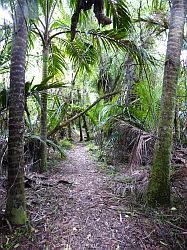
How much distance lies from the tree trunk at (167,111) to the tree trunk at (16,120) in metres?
1.73

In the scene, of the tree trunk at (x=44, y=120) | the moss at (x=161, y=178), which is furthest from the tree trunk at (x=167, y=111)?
the tree trunk at (x=44, y=120)

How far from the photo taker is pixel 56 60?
6.37 metres

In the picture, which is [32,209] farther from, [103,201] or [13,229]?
[103,201]

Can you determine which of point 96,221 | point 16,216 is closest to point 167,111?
point 96,221

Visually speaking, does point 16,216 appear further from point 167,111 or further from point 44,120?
point 44,120

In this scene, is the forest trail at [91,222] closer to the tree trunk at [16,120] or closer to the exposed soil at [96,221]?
the exposed soil at [96,221]

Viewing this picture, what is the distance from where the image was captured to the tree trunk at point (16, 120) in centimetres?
288

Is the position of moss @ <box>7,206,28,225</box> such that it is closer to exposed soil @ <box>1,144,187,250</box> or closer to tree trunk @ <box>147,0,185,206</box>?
exposed soil @ <box>1,144,187,250</box>

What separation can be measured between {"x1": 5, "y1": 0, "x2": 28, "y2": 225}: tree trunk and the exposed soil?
0.37m

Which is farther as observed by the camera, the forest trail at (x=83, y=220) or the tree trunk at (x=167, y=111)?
the tree trunk at (x=167, y=111)

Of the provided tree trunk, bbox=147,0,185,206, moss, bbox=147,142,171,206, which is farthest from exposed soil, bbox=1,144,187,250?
tree trunk, bbox=147,0,185,206

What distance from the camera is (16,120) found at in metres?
2.90

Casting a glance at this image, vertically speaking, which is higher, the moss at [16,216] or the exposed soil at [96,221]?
the moss at [16,216]

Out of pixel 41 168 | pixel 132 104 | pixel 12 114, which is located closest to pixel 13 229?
pixel 12 114
